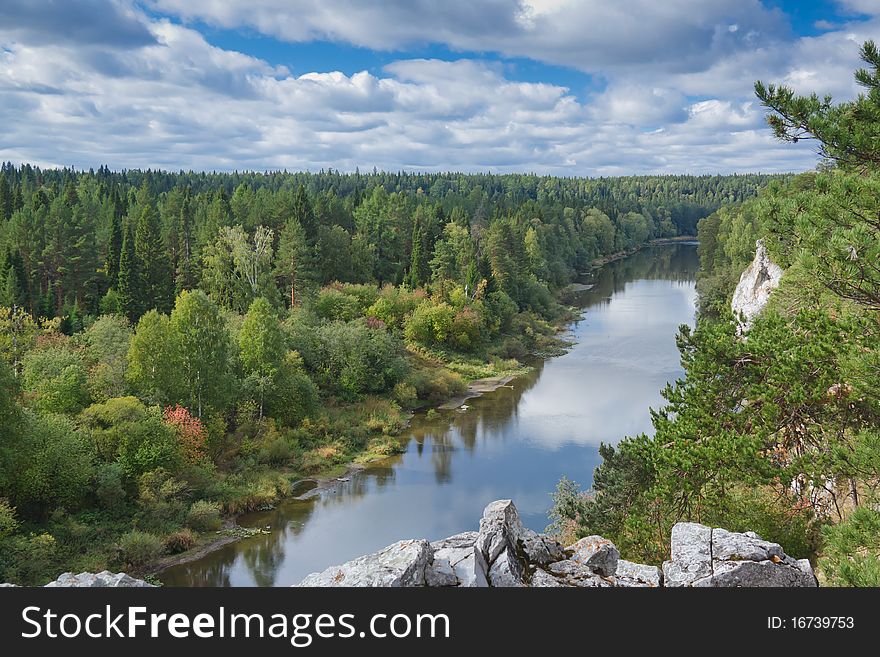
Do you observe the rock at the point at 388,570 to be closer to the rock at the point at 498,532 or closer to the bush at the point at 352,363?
the rock at the point at 498,532

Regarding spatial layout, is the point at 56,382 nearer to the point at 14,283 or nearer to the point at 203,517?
the point at 203,517

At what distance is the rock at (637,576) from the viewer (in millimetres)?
11844

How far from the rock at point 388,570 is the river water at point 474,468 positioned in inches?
555

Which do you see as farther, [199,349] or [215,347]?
[215,347]

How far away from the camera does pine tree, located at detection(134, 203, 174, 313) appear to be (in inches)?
1927

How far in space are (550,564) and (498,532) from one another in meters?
1.12

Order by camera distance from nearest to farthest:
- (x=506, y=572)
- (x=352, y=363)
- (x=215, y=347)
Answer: (x=506, y=572) < (x=215, y=347) < (x=352, y=363)

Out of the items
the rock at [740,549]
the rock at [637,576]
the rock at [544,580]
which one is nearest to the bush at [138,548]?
the rock at [544,580]

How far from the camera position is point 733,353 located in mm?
15164

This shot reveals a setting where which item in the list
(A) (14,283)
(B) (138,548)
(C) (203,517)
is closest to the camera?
(B) (138,548)

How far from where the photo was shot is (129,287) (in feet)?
152

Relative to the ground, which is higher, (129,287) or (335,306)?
(129,287)

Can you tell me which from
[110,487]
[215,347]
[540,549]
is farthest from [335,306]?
[540,549]
